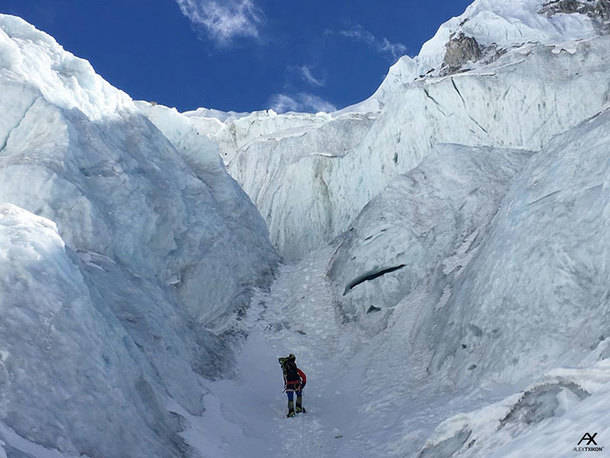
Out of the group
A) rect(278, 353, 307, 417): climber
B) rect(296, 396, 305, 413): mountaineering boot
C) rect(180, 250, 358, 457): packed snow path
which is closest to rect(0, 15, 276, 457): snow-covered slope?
rect(180, 250, 358, 457): packed snow path

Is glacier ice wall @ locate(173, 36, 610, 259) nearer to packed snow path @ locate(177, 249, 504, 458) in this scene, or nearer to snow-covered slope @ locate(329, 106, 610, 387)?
snow-covered slope @ locate(329, 106, 610, 387)

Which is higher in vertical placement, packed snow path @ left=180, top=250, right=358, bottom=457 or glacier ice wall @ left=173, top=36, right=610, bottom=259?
glacier ice wall @ left=173, top=36, right=610, bottom=259

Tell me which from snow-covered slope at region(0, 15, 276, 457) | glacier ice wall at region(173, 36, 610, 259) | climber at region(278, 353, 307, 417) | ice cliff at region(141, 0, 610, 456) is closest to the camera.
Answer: snow-covered slope at region(0, 15, 276, 457)

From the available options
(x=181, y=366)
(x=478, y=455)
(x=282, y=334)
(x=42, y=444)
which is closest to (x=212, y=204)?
(x=282, y=334)

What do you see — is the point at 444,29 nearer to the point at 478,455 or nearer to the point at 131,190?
the point at 131,190

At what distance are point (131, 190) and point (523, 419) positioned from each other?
17.2 m

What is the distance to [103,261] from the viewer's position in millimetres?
17125

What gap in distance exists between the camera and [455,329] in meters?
16.5

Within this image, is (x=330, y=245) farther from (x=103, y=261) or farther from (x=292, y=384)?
(x=292, y=384)

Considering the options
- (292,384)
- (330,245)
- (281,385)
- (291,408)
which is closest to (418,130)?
(330,245)

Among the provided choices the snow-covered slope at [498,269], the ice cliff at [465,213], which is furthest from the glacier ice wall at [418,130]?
the snow-covered slope at [498,269]

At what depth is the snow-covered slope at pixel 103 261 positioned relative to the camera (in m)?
9.45

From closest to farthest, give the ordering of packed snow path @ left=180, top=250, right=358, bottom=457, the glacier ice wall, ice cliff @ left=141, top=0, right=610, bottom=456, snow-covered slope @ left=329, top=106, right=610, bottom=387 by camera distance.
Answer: packed snow path @ left=180, top=250, right=358, bottom=457
snow-covered slope @ left=329, top=106, right=610, bottom=387
ice cliff @ left=141, top=0, right=610, bottom=456
the glacier ice wall

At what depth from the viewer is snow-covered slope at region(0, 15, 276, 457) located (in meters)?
9.45
